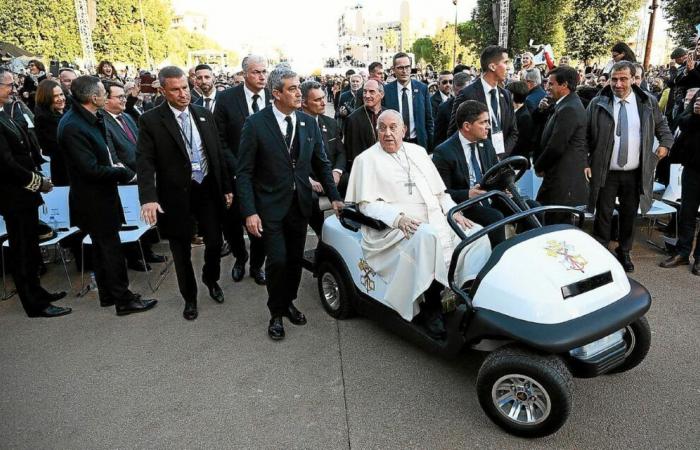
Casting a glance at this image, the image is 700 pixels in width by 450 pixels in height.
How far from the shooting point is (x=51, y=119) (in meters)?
5.58

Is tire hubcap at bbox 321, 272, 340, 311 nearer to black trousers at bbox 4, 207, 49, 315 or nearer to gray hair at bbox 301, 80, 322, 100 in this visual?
gray hair at bbox 301, 80, 322, 100

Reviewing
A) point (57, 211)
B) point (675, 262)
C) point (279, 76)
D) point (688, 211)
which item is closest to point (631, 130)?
point (688, 211)

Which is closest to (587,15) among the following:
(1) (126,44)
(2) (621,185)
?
(2) (621,185)

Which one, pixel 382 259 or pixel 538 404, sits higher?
pixel 382 259

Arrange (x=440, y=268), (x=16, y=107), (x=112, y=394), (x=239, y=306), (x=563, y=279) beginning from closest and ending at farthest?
(x=563, y=279)
(x=440, y=268)
(x=112, y=394)
(x=239, y=306)
(x=16, y=107)

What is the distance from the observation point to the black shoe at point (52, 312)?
4461 mm

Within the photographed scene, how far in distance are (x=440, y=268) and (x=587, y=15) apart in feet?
120

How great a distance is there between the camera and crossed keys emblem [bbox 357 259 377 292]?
3.60 metres

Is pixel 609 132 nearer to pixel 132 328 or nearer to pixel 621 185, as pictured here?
pixel 621 185

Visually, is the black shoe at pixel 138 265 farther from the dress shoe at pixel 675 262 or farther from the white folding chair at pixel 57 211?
the dress shoe at pixel 675 262

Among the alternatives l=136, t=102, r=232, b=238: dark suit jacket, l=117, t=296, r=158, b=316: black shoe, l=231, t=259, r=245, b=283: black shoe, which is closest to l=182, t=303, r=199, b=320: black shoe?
l=117, t=296, r=158, b=316: black shoe

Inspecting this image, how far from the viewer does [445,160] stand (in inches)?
152

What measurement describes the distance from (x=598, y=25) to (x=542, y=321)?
121ft

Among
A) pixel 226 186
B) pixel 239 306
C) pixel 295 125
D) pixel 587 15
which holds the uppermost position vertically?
pixel 587 15
